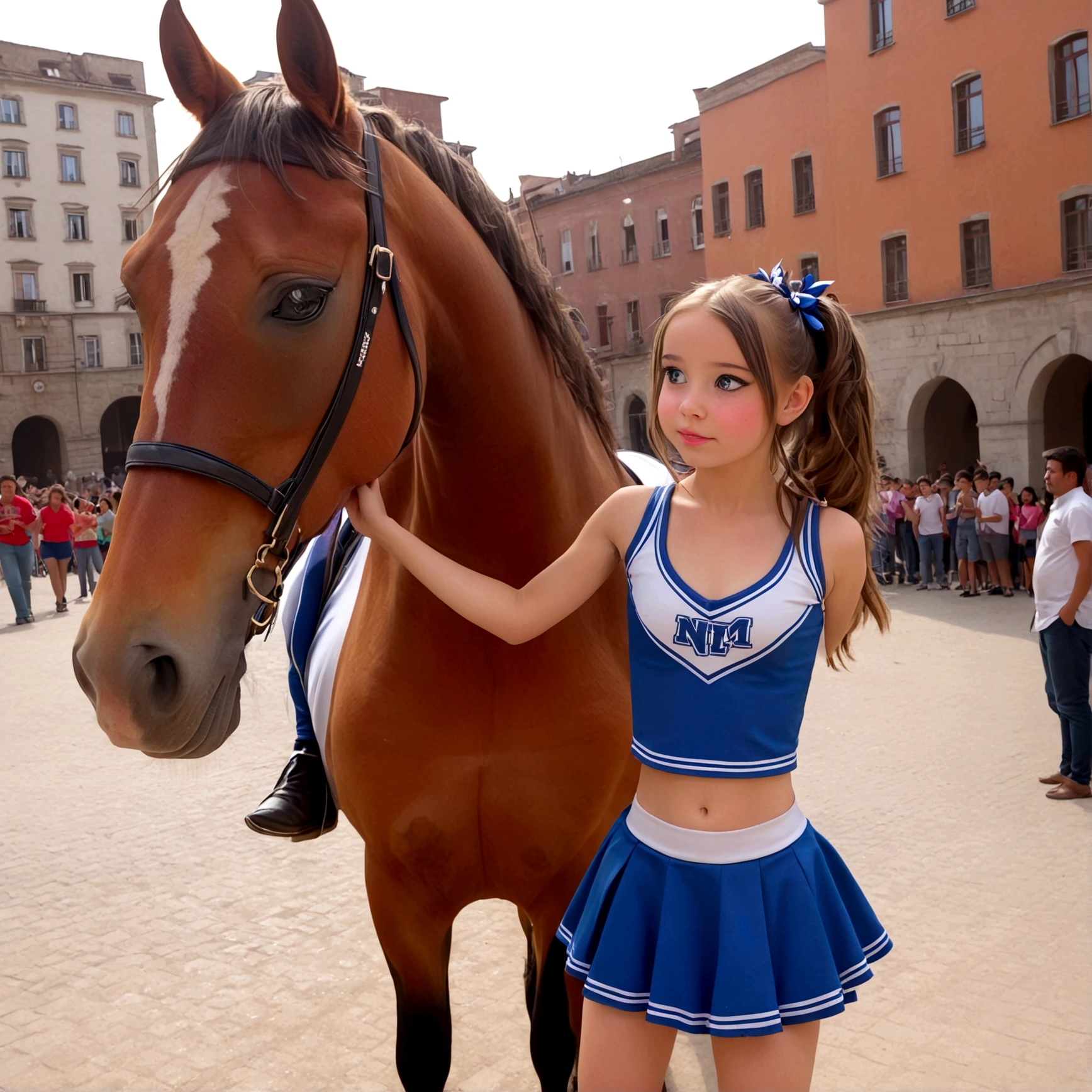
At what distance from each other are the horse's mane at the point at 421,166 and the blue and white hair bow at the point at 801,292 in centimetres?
54

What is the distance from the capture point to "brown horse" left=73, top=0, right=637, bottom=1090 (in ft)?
5.40

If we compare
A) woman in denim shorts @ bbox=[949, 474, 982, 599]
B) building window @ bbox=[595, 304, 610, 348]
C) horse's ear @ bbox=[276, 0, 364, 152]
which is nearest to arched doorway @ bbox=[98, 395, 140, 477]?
building window @ bbox=[595, 304, 610, 348]

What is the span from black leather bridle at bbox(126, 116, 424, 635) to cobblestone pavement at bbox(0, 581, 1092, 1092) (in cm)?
35

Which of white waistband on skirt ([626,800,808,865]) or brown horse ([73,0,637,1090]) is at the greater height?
brown horse ([73,0,637,1090])

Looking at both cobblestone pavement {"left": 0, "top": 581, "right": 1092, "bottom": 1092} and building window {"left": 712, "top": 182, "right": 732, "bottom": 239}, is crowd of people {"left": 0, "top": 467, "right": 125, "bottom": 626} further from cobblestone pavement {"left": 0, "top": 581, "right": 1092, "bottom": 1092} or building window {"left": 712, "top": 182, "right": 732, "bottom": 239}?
building window {"left": 712, "top": 182, "right": 732, "bottom": 239}

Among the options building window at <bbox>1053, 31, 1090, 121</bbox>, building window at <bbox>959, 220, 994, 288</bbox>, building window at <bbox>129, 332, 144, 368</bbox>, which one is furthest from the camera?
building window at <bbox>129, 332, 144, 368</bbox>

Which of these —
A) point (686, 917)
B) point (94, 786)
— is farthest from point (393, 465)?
point (94, 786)

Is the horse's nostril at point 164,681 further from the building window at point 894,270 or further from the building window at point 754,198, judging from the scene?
the building window at point 754,198

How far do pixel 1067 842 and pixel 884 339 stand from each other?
2129cm

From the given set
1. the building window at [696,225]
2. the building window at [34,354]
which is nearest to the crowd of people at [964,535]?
the building window at [696,225]

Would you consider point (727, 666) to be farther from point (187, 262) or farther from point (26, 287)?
point (26, 287)

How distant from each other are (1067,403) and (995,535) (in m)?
10.5

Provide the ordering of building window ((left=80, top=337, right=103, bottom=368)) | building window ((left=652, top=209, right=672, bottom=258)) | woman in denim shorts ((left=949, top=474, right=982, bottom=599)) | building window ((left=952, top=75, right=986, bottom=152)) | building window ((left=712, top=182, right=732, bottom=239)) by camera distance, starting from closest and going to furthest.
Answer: woman in denim shorts ((left=949, top=474, right=982, bottom=599)), building window ((left=952, top=75, right=986, bottom=152)), building window ((left=712, top=182, right=732, bottom=239)), building window ((left=652, top=209, right=672, bottom=258)), building window ((left=80, top=337, right=103, bottom=368))

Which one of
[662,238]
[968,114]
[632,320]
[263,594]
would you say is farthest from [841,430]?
[632,320]
